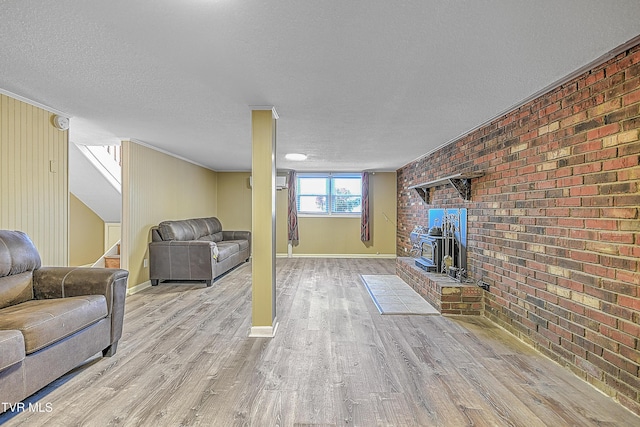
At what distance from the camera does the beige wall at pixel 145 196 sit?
15.5ft

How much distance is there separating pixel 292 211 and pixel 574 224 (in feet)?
20.8

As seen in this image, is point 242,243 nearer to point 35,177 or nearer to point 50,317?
point 35,177

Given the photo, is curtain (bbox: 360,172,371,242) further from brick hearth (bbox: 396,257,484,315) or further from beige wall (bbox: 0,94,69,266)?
beige wall (bbox: 0,94,69,266)

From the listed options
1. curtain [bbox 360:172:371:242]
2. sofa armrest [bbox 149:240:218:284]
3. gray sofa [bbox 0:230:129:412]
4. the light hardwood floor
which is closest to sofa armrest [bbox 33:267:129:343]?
gray sofa [bbox 0:230:129:412]

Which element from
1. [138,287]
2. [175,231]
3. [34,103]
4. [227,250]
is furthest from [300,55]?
[227,250]

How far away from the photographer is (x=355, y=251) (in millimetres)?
8375

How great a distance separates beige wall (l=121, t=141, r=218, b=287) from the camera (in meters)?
4.73

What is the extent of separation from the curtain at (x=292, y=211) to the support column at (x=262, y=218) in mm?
5016

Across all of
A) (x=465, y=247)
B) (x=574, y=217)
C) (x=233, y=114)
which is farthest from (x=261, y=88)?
(x=465, y=247)

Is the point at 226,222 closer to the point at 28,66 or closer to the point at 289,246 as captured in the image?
the point at 289,246

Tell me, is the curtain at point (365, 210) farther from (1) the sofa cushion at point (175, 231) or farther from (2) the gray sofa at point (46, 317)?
(2) the gray sofa at point (46, 317)

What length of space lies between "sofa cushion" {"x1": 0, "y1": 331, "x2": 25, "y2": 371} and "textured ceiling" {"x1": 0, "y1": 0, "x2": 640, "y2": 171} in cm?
171

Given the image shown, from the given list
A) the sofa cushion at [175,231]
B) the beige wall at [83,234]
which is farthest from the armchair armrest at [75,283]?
the beige wall at [83,234]

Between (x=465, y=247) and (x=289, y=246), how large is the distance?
4929 millimetres
